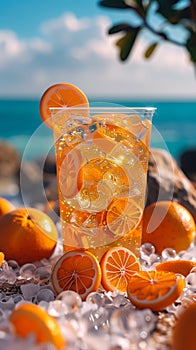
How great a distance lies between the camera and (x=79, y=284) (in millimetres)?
1586

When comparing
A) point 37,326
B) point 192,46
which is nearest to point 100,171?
point 37,326

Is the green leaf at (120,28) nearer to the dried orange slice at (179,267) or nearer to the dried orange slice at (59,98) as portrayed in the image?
the dried orange slice at (59,98)

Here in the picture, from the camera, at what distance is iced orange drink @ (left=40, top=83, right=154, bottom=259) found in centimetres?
166

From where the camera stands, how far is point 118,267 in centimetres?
167

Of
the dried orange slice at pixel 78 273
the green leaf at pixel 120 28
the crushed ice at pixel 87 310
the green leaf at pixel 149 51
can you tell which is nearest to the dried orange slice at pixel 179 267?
the crushed ice at pixel 87 310

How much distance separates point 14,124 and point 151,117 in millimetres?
21347

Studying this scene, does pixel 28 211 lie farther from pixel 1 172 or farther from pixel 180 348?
pixel 1 172

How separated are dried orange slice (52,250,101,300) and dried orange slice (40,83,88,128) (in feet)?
1.64

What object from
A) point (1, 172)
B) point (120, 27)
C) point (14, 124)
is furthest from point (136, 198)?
point (14, 124)

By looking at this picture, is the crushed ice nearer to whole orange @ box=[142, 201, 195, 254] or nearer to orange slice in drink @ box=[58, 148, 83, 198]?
whole orange @ box=[142, 201, 195, 254]

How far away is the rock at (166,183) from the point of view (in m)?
2.31

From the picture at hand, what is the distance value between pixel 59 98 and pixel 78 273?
65cm

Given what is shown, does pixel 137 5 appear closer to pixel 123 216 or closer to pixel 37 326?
pixel 123 216

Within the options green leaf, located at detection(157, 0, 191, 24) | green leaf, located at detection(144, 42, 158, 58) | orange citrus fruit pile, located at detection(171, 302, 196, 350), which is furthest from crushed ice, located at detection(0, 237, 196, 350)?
green leaf, located at detection(144, 42, 158, 58)
